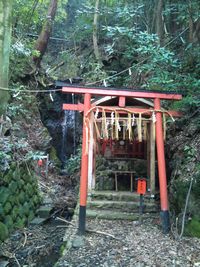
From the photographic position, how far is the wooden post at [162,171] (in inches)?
242

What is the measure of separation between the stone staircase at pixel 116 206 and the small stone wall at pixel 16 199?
1.76m

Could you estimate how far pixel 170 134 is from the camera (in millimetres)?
8930

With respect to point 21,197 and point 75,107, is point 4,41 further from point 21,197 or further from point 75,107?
point 21,197

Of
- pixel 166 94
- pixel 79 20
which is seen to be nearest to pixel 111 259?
pixel 166 94

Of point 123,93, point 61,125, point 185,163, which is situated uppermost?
point 61,125

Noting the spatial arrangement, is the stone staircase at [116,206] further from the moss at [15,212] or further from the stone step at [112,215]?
the moss at [15,212]

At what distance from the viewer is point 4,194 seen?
6.64 metres

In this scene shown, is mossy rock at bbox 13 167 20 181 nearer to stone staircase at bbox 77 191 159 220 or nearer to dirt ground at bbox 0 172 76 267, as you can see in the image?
dirt ground at bbox 0 172 76 267

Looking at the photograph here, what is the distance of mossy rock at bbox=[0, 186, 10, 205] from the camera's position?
21.3ft

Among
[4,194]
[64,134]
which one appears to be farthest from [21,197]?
[64,134]

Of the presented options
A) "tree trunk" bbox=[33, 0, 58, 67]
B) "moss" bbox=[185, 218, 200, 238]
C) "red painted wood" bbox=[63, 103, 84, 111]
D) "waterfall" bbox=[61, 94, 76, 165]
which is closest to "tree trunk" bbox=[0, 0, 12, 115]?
"red painted wood" bbox=[63, 103, 84, 111]

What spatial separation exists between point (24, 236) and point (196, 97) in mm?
5346

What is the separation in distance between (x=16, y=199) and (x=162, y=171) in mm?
3753

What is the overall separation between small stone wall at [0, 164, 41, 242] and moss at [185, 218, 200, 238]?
13.0ft
